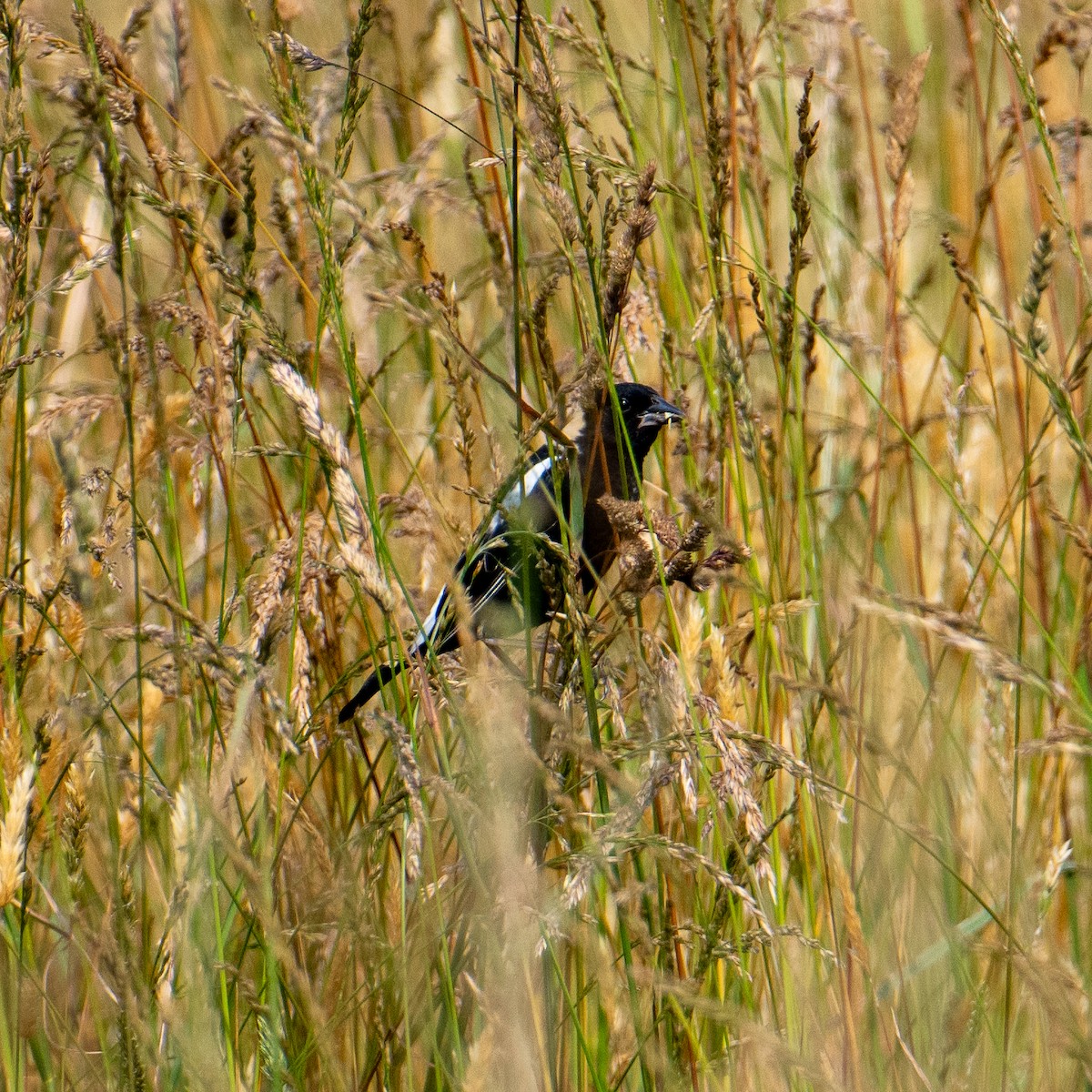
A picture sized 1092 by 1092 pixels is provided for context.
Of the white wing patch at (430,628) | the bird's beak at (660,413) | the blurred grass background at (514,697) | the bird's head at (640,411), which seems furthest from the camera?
the bird's head at (640,411)

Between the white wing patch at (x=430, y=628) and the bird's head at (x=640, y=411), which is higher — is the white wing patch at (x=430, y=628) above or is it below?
below

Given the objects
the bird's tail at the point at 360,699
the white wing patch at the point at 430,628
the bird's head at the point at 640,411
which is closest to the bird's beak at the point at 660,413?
the bird's head at the point at 640,411

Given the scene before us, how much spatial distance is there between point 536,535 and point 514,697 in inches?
11.2

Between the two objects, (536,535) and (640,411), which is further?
(640,411)

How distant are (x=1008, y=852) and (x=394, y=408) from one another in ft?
6.67

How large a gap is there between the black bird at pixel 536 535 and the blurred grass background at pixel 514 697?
7cm

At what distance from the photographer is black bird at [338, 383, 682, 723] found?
1.40 m

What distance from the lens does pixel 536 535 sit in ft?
4.26

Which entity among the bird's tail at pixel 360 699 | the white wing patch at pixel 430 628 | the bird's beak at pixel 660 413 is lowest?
the bird's tail at pixel 360 699

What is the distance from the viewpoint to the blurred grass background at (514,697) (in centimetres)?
130

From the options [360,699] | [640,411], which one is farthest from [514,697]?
[640,411]

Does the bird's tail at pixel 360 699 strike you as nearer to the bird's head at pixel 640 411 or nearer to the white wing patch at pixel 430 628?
the white wing patch at pixel 430 628

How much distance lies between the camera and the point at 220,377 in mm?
1890

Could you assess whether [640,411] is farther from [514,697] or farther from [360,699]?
[514,697]
